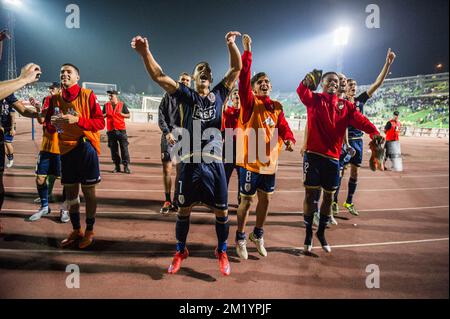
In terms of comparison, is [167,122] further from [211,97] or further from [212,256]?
[212,256]

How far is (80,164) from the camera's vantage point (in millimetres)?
3492

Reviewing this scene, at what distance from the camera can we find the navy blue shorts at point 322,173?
144 inches

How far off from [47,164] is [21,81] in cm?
274

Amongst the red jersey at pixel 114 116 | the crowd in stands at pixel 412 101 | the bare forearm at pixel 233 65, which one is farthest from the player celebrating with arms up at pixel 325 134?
the crowd in stands at pixel 412 101

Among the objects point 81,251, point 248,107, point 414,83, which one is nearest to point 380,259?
point 248,107

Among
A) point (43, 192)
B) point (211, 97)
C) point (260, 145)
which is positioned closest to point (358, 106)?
point (260, 145)

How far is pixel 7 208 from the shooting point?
5.03m

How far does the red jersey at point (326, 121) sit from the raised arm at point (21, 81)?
2986mm

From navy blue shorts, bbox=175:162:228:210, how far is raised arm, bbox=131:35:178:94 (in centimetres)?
90

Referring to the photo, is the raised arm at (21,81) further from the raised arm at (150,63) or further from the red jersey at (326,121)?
the red jersey at (326,121)

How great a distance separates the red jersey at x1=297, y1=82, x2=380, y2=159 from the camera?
3650 mm

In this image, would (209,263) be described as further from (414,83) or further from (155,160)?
(414,83)

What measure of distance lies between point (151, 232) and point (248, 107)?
8.23ft

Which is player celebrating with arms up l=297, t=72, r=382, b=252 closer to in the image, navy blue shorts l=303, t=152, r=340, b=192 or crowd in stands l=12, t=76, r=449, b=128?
navy blue shorts l=303, t=152, r=340, b=192
